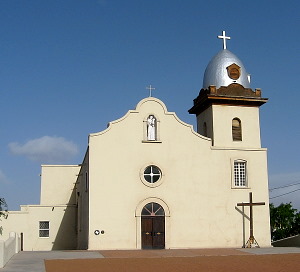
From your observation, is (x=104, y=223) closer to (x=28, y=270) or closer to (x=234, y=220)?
(x=234, y=220)

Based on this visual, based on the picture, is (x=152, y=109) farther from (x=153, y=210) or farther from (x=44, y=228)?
(x=44, y=228)

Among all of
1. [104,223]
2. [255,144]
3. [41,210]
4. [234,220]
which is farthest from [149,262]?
[41,210]

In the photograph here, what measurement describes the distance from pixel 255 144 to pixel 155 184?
845 cm

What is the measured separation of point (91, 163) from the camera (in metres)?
32.8

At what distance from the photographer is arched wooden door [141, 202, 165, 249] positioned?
32719 mm

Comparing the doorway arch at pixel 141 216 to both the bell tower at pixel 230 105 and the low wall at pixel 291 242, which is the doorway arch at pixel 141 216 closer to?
the bell tower at pixel 230 105

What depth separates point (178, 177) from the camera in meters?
33.9

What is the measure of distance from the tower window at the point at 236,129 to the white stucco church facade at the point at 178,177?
73 mm

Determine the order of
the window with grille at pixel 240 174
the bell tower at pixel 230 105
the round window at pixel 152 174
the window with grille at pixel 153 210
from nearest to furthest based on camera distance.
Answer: the window with grille at pixel 153 210 → the round window at pixel 152 174 → the window with grille at pixel 240 174 → the bell tower at pixel 230 105

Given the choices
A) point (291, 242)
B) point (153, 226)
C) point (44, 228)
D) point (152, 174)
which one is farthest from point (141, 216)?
point (291, 242)

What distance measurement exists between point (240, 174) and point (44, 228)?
52.6ft

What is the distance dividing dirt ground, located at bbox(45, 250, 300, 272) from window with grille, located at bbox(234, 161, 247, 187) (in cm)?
913

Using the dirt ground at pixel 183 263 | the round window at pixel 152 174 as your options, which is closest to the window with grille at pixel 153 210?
the round window at pixel 152 174

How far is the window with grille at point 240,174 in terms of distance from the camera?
35125 mm
